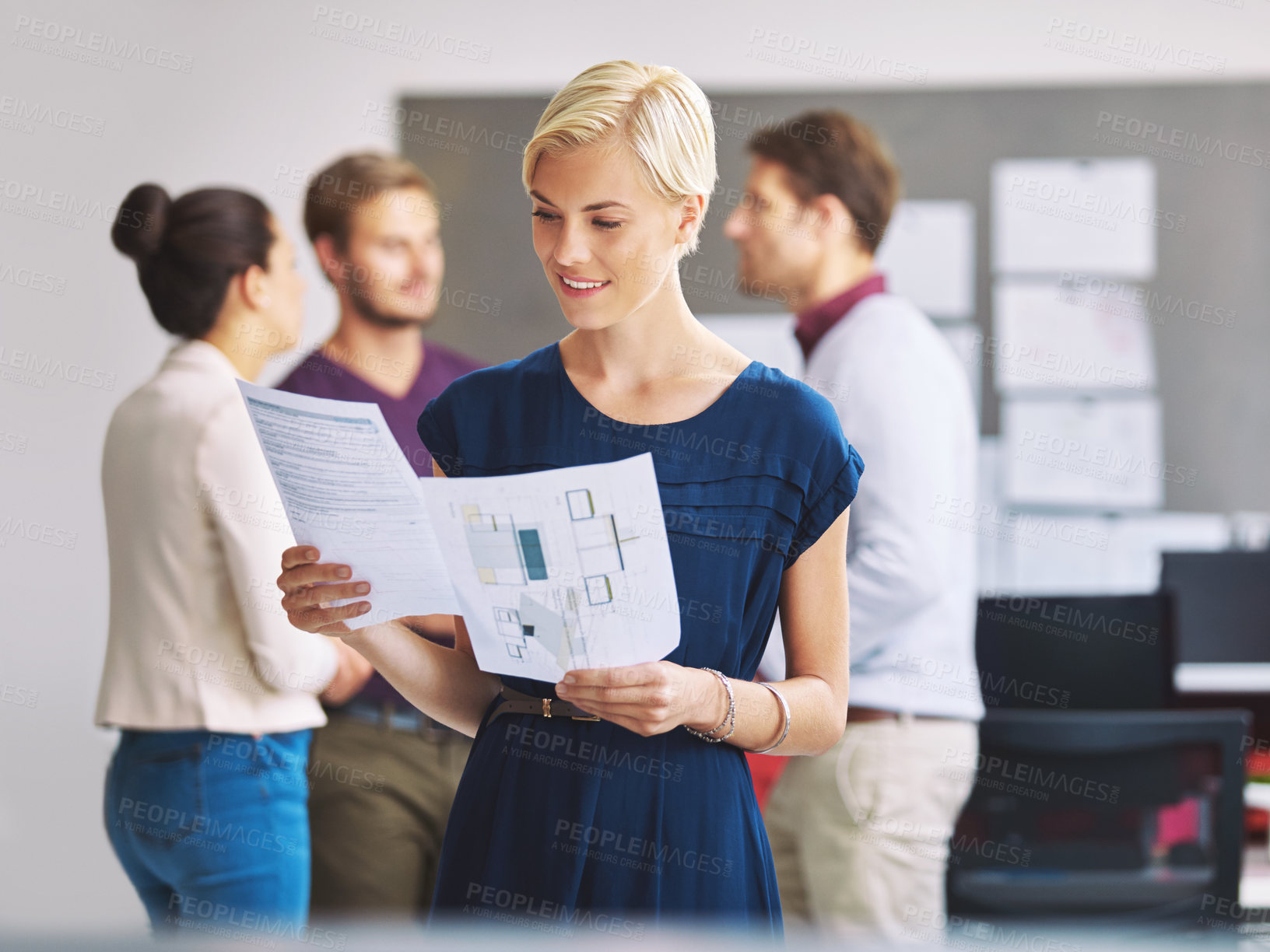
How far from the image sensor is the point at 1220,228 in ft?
12.1

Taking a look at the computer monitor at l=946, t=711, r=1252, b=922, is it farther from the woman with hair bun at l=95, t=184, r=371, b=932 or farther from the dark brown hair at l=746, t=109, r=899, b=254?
the woman with hair bun at l=95, t=184, r=371, b=932

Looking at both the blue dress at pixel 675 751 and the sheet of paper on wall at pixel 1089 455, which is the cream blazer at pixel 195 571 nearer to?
the blue dress at pixel 675 751

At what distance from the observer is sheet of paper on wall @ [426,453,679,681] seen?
89 centimetres

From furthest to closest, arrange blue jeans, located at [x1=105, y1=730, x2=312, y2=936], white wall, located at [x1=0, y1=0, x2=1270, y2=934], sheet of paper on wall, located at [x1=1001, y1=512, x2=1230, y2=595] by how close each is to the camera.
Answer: sheet of paper on wall, located at [x1=1001, y1=512, x2=1230, y2=595], white wall, located at [x1=0, y1=0, x2=1270, y2=934], blue jeans, located at [x1=105, y1=730, x2=312, y2=936]

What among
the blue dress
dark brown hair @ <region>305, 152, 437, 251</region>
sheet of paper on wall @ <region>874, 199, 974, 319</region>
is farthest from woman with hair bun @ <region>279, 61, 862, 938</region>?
sheet of paper on wall @ <region>874, 199, 974, 319</region>

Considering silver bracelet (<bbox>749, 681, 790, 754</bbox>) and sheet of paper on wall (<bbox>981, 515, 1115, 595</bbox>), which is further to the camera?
sheet of paper on wall (<bbox>981, 515, 1115, 595</bbox>)

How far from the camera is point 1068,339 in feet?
12.1

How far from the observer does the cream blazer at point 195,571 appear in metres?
1.69

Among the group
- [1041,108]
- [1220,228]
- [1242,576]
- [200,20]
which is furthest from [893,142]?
[200,20]

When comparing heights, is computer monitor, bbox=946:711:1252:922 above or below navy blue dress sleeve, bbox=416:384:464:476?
below

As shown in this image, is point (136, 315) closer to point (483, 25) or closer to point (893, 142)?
point (483, 25)

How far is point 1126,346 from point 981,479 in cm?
66

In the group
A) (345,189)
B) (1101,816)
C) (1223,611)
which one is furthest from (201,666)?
(1223,611)

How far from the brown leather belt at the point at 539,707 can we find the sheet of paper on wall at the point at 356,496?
12 cm
